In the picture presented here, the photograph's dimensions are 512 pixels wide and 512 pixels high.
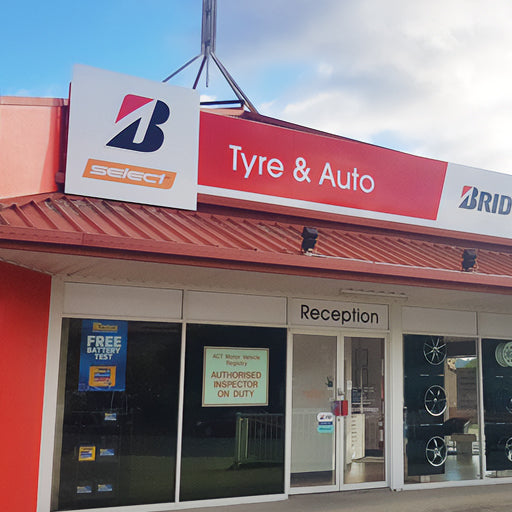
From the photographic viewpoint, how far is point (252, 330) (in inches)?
365

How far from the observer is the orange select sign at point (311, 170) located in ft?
30.1

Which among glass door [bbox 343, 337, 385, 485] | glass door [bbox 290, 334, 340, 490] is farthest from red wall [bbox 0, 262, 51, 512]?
glass door [bbox 343, 337, 385, 485]

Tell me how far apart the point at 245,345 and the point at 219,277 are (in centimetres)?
147

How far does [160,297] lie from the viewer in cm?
869

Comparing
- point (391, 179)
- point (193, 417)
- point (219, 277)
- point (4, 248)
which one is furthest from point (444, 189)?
point (4, 248)

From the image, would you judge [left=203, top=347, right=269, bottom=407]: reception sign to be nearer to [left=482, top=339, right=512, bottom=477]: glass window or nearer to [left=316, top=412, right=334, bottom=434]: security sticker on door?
[left=316, top=412, right=334, bottom=434]: security sticker on door

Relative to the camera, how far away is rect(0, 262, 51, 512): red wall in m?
6.87

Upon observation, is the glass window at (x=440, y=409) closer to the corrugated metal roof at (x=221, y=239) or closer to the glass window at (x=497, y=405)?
the glass window at (x=497, y=405)

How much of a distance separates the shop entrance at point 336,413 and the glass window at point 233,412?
1.18 feet

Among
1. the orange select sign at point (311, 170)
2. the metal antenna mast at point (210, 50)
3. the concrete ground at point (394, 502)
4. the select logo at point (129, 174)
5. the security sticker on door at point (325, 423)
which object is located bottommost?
the concrete ground at point (394, 502)

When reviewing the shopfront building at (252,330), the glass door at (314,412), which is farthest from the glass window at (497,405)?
the glass door at (314,412)

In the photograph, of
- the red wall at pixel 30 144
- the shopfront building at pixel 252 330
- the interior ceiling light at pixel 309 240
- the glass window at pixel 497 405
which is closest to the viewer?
the shopfront building at pixel 252 330

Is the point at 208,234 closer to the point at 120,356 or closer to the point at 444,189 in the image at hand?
the point at 120,356

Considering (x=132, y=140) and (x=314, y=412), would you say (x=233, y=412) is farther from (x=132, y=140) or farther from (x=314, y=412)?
(x=132, y=140)
